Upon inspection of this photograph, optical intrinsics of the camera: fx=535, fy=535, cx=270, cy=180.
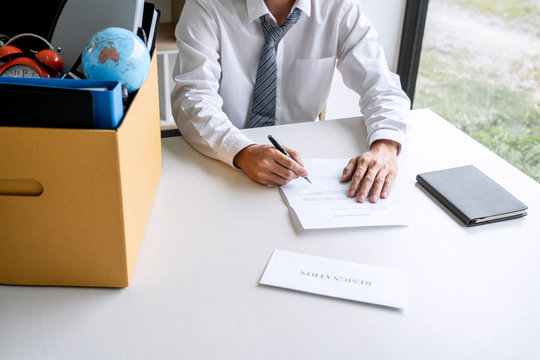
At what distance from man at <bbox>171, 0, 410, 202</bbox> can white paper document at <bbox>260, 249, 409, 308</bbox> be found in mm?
298

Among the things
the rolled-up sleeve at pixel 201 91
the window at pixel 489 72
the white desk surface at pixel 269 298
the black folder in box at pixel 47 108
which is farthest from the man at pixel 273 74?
the window at pixel 489 72

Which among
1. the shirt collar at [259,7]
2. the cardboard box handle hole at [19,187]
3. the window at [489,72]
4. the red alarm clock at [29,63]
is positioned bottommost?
the window at [489,72]

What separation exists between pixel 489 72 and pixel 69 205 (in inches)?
93.0

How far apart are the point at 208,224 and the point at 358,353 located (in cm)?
40

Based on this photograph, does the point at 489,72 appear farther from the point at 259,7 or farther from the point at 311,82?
the point at 259,7

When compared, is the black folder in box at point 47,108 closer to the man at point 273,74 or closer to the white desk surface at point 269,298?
the white desk surface at point 269,298

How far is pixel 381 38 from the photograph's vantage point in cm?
294

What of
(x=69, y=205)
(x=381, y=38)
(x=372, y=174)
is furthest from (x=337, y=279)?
(x=381, y=38)

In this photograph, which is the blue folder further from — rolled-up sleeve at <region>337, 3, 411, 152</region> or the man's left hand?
rolled-up sleeve at <region>337, 3, 411, 152</region>

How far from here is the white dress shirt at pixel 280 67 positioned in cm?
140

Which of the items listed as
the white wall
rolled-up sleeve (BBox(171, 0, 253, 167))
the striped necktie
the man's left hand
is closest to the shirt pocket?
the striped necktie

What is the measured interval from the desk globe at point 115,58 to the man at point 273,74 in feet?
1.29

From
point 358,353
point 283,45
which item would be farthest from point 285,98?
point 358,353

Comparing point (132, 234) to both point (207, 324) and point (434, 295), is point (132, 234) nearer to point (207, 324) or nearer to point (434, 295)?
point (207, 324)
